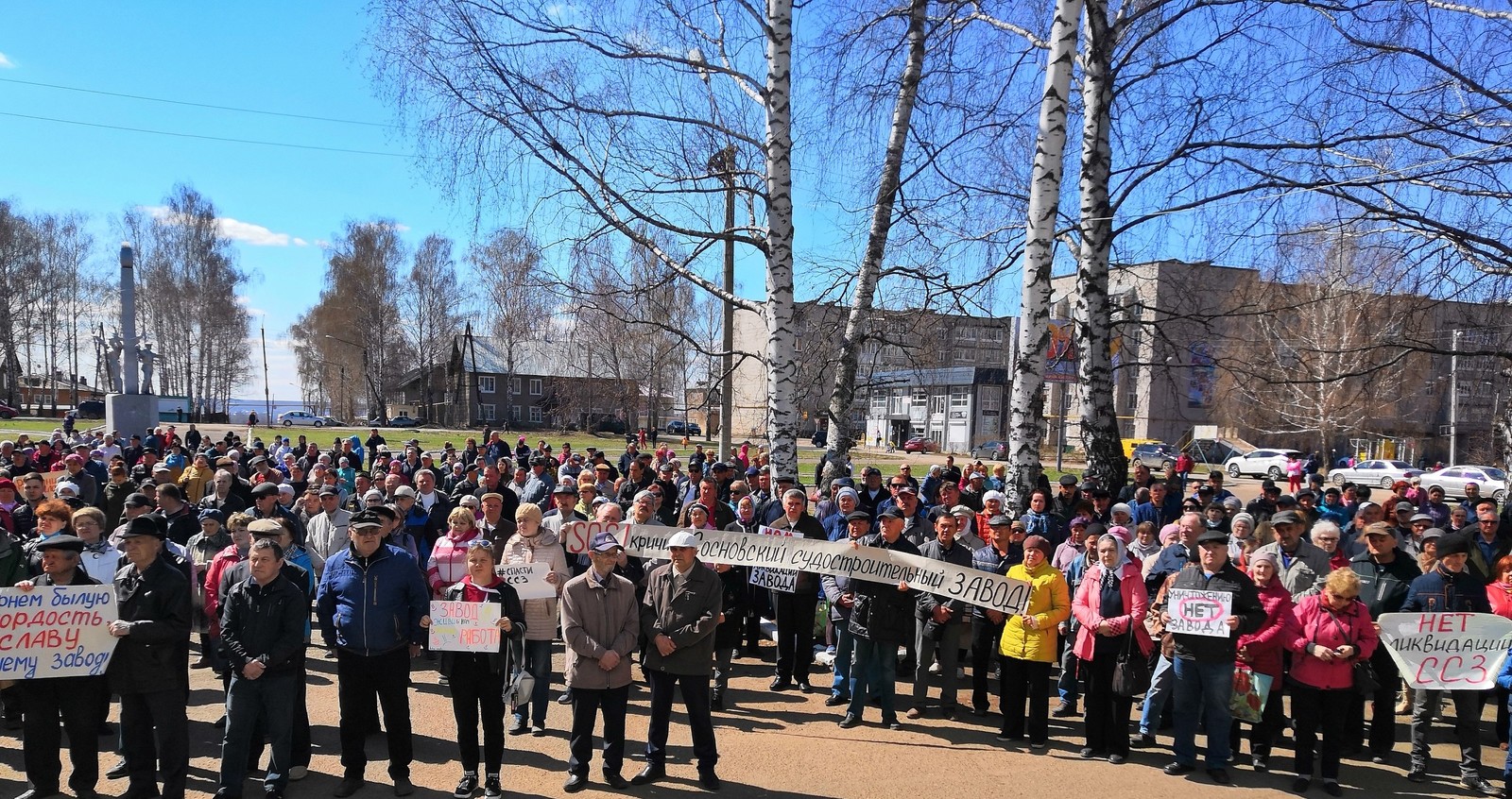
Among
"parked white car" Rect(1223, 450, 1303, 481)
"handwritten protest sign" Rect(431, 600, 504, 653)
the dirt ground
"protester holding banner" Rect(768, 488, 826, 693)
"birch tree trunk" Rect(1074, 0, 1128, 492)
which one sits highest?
"birch tree trunk" Rect(1074, 0, 1128, 492)

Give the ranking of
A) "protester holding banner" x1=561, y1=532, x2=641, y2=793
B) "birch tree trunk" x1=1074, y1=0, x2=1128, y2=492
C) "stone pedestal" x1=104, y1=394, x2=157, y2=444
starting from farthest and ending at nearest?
"stone pedestal" x1=104, y1=394, x2=157, y2=444
"birch tree trunk" x1=1074, y1=0, x2=1128, y2=492
"protester holding banner" x1=561, y1=532, x2=641, y2=793

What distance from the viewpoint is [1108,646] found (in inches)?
255

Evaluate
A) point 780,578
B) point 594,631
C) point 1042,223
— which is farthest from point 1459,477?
point 594,631

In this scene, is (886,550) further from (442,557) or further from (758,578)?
(442,557)

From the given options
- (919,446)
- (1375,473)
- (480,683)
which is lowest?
(919,446)

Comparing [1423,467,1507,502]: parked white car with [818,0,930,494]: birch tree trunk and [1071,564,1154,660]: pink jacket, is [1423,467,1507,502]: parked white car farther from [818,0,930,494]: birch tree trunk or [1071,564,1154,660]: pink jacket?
[1071,564,1154,660]: pink jacket

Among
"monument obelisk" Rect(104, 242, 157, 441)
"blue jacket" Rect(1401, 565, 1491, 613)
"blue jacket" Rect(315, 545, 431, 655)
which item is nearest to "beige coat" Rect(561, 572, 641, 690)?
"blue jacket" Rect(315, 545, 431, 655)

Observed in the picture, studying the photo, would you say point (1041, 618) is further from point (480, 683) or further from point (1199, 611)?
point (480, 683)

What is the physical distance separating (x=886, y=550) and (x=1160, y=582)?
2191 millimetres

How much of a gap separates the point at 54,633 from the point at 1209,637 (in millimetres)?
7473

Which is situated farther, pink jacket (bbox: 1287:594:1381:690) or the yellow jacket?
the yellow jacket

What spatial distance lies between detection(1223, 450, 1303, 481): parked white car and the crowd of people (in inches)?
1484

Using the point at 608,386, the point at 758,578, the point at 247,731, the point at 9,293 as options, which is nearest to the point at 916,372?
the point at 758,578

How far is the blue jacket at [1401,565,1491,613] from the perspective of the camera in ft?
21.0
